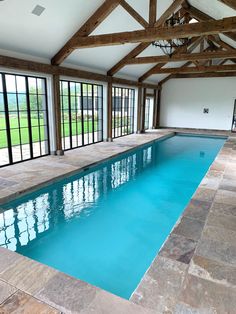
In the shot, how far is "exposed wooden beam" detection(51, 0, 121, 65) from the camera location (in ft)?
18.5

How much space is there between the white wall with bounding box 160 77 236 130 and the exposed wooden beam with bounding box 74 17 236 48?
32.1 ft

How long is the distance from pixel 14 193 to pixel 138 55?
7.31 m

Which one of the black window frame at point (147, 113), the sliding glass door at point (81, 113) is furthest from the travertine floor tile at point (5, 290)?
the black window frame at point (147, 113)

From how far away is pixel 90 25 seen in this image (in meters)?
5.97

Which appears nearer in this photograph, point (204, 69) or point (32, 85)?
point (32, 85)

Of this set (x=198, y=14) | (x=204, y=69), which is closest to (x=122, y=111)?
(x=204, y=69)

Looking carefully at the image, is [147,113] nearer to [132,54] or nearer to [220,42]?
[220,42]

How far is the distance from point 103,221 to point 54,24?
4.65 meters

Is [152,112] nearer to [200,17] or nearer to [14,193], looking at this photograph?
[200,17]

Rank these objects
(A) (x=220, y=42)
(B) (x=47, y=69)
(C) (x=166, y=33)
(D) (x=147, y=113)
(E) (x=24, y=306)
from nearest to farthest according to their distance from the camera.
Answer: (E) (x=24, y=306) < (C) (x=166, y=33) < (B) (x=47, y=69) < (A) (x=220, y=42) < (D) (x=147, y=113)

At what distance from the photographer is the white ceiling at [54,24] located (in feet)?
15.6

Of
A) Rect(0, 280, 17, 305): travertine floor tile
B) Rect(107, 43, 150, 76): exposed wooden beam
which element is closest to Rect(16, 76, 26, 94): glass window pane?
Rect(107, 43, 150, 76): exposed wooden beam

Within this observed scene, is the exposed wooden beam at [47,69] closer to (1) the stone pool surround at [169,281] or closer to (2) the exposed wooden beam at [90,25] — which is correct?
(2) the exposed wooden beam at [90,25]

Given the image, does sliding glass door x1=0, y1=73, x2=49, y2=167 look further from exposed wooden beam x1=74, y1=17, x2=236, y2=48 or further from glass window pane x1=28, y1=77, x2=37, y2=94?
exposed wooden beam x1=74, y1=17, x2=236, y2=48
